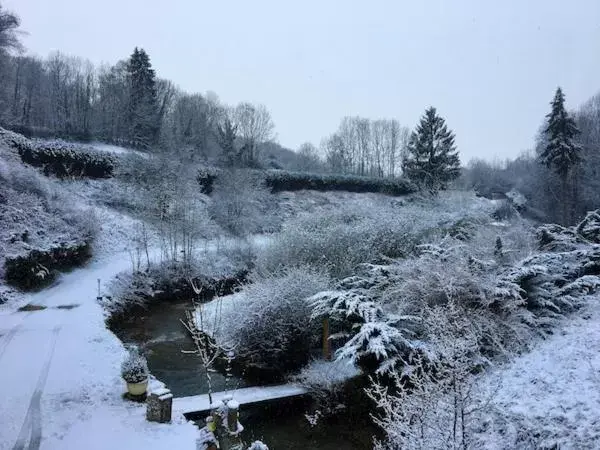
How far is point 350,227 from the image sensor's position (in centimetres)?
1616

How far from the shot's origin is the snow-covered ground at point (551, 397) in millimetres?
6184

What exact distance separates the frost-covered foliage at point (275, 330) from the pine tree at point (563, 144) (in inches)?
814

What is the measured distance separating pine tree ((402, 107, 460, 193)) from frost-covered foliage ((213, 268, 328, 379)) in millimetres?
23204

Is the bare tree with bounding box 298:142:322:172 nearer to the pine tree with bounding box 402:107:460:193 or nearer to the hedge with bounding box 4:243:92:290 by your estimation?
the pine tree with bounding box 402:107:460:193

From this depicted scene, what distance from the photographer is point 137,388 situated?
8.14m

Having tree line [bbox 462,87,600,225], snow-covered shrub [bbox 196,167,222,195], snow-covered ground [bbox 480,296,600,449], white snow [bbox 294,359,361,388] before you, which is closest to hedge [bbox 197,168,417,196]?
snow-covered shrub [bbox 196,167,222,195]

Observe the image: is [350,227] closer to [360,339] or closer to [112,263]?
[360,339]

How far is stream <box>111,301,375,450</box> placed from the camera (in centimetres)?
848

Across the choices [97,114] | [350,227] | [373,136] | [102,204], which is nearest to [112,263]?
[102,204]

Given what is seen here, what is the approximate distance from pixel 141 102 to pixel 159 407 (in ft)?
107

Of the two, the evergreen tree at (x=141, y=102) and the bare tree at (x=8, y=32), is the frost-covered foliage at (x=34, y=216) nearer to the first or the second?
the bare tree at (x=8, y=32)

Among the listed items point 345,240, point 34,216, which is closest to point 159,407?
point 345,240

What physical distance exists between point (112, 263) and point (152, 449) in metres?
14.2

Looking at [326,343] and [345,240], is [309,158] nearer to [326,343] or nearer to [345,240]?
[345,240]
